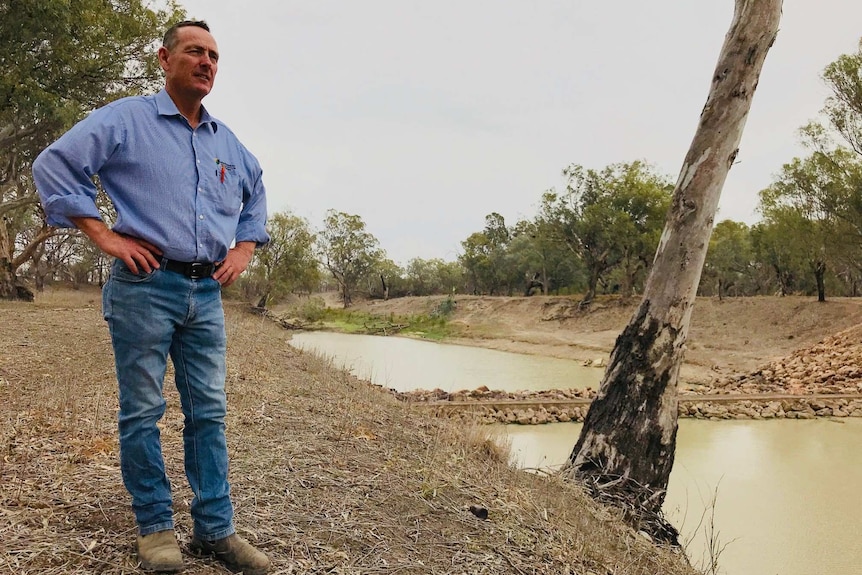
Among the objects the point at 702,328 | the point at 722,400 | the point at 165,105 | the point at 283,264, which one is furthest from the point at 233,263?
the point at 283,264

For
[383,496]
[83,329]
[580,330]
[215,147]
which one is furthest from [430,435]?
[580,330]

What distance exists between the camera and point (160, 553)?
74.0 inches

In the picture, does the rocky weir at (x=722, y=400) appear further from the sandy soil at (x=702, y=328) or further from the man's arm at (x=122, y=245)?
the man's arm at (x=122, y=245)

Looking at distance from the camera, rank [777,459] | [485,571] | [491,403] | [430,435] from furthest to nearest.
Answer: [491,403]
[777,459]
[430,435]
[485,571]

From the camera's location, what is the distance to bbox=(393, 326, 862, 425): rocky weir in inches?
376

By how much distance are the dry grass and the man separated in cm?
19

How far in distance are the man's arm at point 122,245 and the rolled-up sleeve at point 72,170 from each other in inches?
1.1

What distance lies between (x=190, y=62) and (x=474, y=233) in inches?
1733

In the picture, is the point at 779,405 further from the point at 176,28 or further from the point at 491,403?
the point at 176,28

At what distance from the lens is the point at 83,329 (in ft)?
33.1

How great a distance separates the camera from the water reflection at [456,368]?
13695 mm

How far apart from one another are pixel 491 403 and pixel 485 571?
7.47 metres

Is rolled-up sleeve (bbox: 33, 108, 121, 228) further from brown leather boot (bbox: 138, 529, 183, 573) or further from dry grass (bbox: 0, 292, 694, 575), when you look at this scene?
dry grass (bbox: 0, 292, 694, 575)

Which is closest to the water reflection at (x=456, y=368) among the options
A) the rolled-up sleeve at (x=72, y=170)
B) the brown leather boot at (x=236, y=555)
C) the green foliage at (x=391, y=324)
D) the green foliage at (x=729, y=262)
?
the green foliage at (x=391, y=324)
